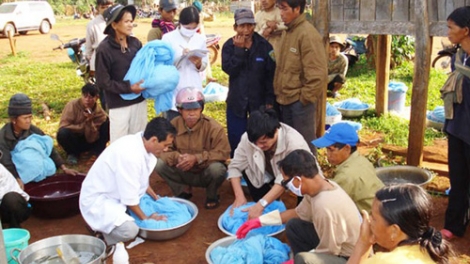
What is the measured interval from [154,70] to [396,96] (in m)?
4.28

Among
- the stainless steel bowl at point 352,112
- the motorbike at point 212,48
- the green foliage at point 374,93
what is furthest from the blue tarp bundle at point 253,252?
the motorbike at point 212,48

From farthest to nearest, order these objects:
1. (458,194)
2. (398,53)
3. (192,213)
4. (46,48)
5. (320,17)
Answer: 1. (46,48)
2. (398,53)
3. (320,17)
4. (192,213)
5. (458,194)

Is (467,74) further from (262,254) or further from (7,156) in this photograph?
(7,156)

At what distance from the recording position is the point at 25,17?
73.5 feet

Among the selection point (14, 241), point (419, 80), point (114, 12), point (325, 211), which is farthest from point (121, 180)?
point (419, 80)

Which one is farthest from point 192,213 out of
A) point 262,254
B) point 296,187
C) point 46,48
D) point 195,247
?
point 46,48

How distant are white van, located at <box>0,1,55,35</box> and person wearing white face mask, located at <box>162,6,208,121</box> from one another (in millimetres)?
17925

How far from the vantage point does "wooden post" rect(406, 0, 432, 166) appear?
4973mm

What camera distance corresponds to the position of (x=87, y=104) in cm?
591

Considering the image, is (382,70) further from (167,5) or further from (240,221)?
(240,221)

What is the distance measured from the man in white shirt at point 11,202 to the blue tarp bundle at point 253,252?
1.73 metres

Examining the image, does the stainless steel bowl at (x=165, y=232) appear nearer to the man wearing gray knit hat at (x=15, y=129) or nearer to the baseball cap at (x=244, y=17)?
the man wearing gray knit hat at (x=15, y=129)

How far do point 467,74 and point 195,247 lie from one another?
255 centimetres

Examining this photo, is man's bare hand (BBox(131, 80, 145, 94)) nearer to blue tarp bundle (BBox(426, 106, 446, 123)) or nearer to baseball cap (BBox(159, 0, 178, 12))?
baseball cap (BBox(159, 0, 178, 12))
